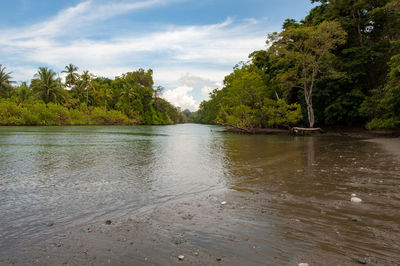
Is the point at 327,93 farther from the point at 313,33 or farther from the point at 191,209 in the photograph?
the point at 191,209

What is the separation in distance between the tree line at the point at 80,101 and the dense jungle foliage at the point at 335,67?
4452 centimetres

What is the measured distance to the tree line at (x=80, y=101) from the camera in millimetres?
52406

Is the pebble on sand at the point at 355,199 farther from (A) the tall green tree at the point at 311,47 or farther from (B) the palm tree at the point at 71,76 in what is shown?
(B) the palm tree at the point at 71,76

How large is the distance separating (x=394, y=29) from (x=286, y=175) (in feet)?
100

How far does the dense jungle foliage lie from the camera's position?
26.1 m

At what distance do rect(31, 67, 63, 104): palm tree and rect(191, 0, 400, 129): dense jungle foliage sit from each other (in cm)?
5113

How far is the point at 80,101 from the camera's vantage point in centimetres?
7381

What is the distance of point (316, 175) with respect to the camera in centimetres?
710

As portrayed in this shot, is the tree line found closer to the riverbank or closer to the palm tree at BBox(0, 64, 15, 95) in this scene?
the palm tree at BBox(0, 64, 15, 95)

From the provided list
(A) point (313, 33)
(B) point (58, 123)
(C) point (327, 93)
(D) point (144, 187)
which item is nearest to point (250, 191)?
(D) point (144, 187)

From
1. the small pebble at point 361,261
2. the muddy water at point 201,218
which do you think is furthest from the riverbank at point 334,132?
the small pebble at point 361,261

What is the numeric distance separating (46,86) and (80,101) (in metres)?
13.8

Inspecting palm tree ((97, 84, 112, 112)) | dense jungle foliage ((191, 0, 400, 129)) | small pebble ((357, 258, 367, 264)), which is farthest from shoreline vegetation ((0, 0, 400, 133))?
palm tree ((97, 84, 112, 112))

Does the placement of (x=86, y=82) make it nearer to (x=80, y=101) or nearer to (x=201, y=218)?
(x=80, y=101)
